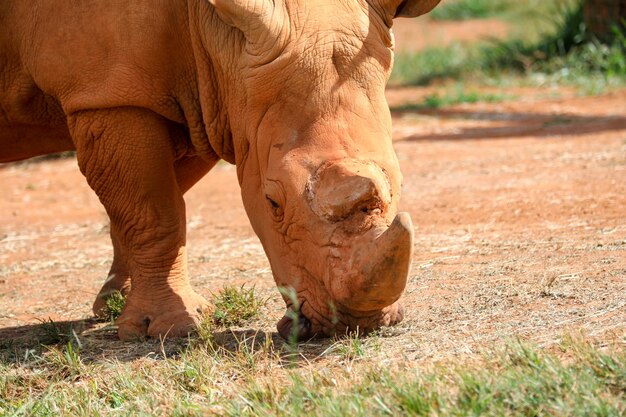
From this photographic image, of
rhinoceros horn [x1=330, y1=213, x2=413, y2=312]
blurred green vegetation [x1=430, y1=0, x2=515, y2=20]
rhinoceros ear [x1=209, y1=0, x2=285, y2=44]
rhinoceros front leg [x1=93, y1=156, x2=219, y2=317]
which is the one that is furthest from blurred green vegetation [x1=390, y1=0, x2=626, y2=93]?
rhinoceros horn [x1=330, y1=213, x2=413, y2=312]

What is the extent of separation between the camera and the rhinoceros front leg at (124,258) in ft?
21.1

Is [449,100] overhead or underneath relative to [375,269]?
underneath

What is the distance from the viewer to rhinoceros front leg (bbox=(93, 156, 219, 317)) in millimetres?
6441

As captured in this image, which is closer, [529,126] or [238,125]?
[238,125]

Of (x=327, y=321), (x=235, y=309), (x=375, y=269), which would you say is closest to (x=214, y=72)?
(x=235, y=309)

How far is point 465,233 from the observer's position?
7508 mm

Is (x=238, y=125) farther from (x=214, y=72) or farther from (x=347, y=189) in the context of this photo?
(x=347, y=189)

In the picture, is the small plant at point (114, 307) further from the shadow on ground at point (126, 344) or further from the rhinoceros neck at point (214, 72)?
the rhinoceros neck at point (214, 72)

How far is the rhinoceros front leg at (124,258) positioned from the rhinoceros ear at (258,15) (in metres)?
1.39

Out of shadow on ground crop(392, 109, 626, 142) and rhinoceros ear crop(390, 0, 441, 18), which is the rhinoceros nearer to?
rhinoceros ear crop(390, 0, 441, 18)

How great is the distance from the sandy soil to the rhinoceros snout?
63 cm

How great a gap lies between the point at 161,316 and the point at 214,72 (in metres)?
1.23

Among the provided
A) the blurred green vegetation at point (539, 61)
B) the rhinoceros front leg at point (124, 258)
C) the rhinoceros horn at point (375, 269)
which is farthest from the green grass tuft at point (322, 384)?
the blurred green vegetation at point (539, 61)

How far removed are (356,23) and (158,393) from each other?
71.3 inches
